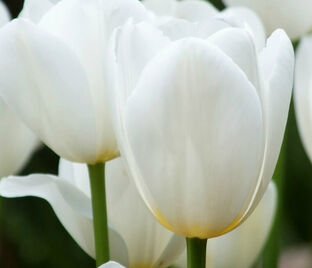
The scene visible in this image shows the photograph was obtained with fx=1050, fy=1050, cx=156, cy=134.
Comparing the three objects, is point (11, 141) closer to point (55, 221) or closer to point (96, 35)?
point (96, 35)

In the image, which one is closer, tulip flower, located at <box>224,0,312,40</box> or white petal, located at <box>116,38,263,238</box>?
white petal, located at <box>116,38,263,238</box>

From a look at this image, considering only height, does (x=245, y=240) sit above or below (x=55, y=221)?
above

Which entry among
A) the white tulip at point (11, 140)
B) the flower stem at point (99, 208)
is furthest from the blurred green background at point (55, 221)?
the flower stem at point (99, 208)

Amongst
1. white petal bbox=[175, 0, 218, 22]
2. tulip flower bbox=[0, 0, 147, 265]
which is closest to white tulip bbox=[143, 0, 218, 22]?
white petal bbox=[175, 0, 218, 22]

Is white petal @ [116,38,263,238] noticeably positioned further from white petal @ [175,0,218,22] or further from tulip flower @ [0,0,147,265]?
white petal @ [175,0,218,22]

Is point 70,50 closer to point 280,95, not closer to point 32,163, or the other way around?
point 280,95

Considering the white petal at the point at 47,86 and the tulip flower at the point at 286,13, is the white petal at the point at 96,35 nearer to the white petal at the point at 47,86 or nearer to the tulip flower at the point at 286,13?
the white petal at the point at 47,86

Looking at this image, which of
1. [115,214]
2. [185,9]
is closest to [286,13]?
[185,9]

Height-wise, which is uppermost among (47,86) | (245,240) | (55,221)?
(47,86)
